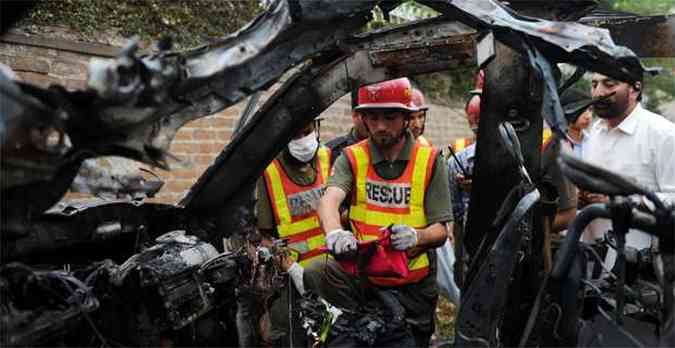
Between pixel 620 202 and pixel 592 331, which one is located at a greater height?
pixel 620 202

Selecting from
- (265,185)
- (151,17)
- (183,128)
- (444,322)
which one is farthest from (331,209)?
(151,17)

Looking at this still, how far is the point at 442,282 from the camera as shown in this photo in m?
5.36

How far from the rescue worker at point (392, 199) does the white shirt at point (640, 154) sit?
105cm

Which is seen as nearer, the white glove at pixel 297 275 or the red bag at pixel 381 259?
the red bag at pixel 381 259

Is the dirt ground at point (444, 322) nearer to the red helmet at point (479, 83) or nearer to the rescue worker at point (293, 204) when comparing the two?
the rescue worker at point (293, 204)

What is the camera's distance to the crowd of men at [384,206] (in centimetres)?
324

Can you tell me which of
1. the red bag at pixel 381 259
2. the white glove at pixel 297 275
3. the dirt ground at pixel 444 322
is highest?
the red bag at pixel 381 259

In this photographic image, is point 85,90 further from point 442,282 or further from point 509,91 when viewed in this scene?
point 442,282

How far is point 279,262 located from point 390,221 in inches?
23.4

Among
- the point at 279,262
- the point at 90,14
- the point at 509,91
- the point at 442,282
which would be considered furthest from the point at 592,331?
the point at 90,14

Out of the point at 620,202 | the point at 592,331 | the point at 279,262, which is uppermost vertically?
the point at 620,202

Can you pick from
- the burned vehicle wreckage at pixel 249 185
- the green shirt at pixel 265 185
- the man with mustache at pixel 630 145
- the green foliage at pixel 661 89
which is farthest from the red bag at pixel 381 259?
the green foliage at pixel 661 89

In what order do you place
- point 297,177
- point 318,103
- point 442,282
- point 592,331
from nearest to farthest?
1. point 592,331
2. point 318,103
3. point 297,177
4. point 442,282

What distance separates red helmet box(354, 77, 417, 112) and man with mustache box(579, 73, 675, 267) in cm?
115
